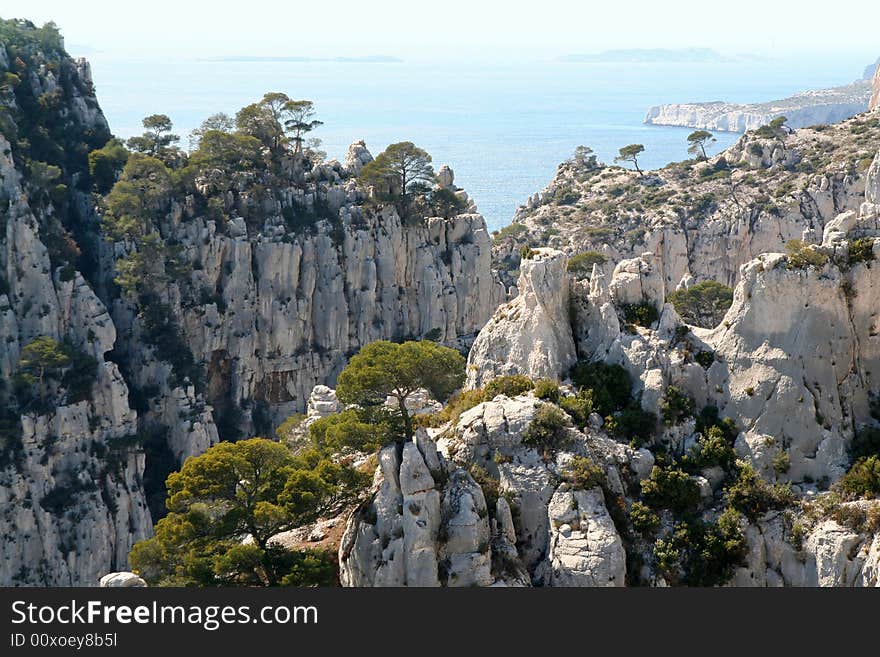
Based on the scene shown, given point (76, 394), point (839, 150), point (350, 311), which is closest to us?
point (76, 394)

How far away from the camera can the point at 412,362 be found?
43719 millimetres

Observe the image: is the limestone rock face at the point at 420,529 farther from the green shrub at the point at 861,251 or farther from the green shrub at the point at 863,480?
the green shrub at the point at 861,251

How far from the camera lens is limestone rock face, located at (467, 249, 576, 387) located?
4531 centimetres

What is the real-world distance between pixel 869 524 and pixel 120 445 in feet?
167

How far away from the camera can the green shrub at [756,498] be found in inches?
1545

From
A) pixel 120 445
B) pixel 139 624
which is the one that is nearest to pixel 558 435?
pixel 139 624

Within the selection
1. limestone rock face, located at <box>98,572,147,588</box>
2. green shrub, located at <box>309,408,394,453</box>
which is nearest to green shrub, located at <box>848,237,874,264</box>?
green shrub, located at <box>309,408,394,453</box>

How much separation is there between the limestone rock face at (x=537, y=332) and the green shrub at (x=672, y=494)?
23.1ft

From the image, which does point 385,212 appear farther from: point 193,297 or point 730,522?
point 730,522

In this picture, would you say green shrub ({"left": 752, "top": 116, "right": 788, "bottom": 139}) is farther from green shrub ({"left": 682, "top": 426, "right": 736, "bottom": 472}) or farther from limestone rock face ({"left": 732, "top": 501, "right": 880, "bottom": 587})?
limestone rock face ({"left": 732, "top": 501, "right": 880, "bottom": 587})

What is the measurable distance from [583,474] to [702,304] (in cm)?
3468

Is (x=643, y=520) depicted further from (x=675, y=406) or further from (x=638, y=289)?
(x=638, y=289)

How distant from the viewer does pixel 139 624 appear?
2853 centimetres

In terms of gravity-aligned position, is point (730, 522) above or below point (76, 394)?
above
